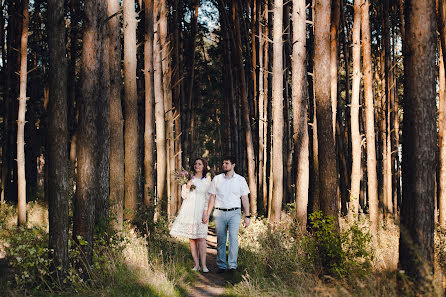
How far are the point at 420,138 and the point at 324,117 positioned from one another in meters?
2.97

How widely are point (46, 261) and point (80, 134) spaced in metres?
1.82

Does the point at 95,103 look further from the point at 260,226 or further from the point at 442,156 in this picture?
the point at 442,156

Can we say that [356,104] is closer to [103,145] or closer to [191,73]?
[103,145]

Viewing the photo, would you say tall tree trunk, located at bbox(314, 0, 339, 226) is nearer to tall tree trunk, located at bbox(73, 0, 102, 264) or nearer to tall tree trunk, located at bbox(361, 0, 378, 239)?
tall tree trunk, located at bbox(73, 0, 102, 264)

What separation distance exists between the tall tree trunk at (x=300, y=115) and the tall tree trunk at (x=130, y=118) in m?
3.70

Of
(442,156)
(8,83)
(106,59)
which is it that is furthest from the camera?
(8,83)

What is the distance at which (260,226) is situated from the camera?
12.6 metres

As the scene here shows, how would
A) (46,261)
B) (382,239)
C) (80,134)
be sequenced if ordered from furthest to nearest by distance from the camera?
1. (382,239)
2. (80,134)
3. (46,261)

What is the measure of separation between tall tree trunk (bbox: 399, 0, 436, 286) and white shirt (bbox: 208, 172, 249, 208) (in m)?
3.80

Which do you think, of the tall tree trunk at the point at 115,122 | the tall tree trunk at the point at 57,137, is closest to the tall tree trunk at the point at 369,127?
the tall tree trunk at the point at 115,122

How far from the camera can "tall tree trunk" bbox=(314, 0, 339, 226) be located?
26.5ft

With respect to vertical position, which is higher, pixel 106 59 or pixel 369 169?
pixel 106 59

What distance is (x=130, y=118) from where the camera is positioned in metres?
11.7

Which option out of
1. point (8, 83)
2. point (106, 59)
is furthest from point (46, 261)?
point (8, 83)
